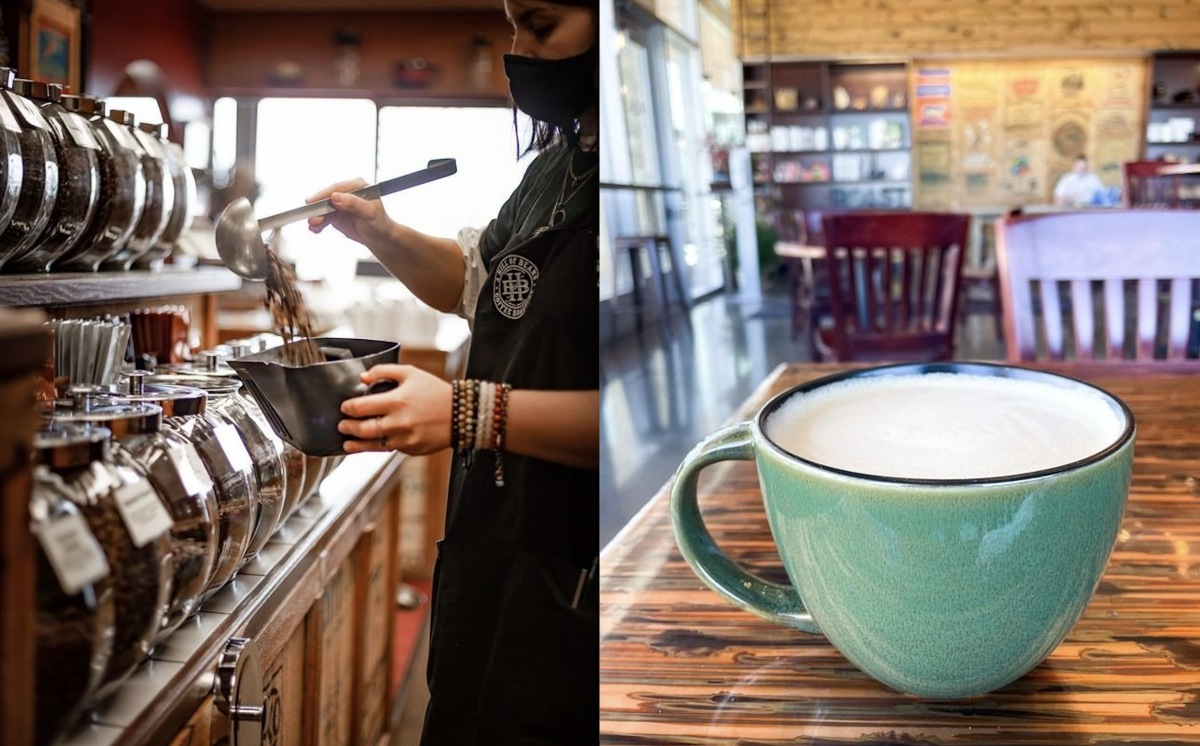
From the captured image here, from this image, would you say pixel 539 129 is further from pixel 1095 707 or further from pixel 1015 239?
pixel 1015 239

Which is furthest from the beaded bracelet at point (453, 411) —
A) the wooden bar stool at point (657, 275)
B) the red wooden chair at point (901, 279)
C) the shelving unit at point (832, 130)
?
the shelving unit at point (832, 130)

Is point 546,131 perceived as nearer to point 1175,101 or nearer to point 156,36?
point 156,36

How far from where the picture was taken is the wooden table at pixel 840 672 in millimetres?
327

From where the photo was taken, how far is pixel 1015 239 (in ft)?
3.91

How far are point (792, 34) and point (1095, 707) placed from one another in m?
7.13

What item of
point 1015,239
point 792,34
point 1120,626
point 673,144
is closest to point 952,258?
point 1015,239

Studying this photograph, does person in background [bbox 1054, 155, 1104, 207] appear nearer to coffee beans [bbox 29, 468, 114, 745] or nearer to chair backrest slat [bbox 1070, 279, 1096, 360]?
chair backrest slat [bbox 1070, 279, 1096, 360]

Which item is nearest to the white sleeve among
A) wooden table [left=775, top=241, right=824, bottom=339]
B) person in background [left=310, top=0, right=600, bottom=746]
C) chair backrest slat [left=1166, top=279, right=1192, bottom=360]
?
person in background [left=310, top=0, right=600, bottom=746]

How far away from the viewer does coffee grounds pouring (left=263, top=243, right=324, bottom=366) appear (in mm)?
350

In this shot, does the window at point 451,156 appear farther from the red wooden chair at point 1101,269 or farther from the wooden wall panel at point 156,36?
the red wooden chair at point 1101,269

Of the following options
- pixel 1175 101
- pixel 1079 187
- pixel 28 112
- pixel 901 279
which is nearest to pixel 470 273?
pixel 28 112

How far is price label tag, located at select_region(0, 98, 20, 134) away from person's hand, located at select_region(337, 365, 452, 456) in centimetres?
22

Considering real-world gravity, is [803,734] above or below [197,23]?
below

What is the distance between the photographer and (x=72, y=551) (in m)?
0.22
